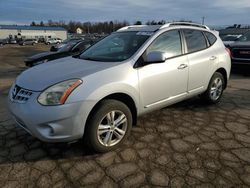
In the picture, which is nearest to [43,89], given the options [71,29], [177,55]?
[177,55]

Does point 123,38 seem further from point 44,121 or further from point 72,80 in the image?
point 44,121

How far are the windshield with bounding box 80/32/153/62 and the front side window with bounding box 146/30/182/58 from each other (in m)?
0.18

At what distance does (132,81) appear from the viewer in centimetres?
333

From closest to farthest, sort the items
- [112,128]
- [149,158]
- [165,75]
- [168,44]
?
[149,158]
[112,128]
[165,75]
[168,44]

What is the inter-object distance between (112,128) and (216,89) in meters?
2.92

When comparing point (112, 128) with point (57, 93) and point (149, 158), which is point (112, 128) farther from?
point (57, 93)

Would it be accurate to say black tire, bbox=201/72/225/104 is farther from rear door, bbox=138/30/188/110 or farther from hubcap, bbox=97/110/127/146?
hubcap, bbox=97/110/127/146

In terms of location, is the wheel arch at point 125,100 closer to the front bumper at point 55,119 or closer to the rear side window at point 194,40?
the front bumper at point 55,119

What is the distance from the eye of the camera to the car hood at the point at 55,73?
117 inches

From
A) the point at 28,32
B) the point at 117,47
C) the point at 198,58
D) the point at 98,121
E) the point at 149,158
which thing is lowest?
the point at 149,158

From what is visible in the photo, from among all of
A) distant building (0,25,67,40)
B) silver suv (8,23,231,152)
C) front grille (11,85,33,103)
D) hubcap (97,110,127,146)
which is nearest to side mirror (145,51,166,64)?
silver suv (8,23,231,152)

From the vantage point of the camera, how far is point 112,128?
3.27 metres

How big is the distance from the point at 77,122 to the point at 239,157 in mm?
2141

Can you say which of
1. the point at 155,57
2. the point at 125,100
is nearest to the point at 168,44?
the point at 155,57
